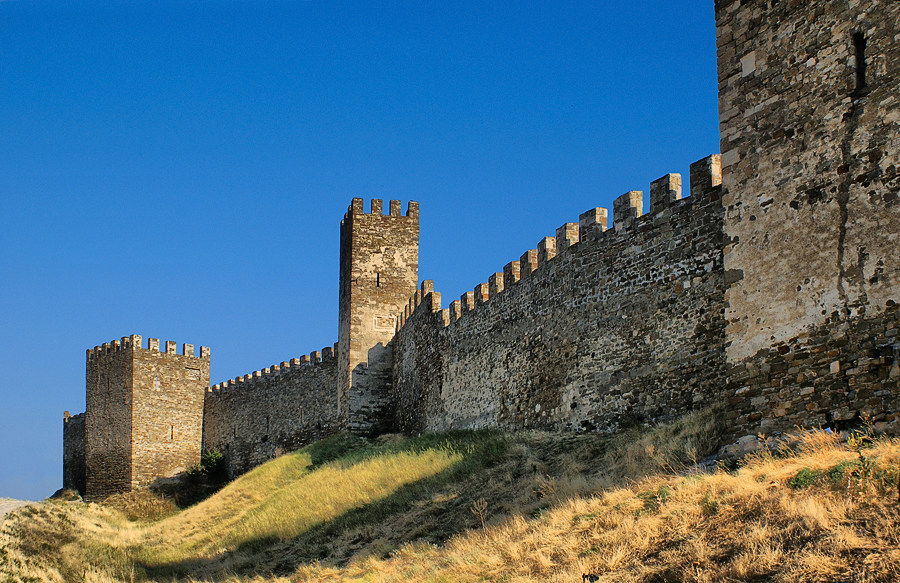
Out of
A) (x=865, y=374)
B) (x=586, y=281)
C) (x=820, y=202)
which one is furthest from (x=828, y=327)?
(x=586, y=281)

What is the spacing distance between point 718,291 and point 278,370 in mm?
23197

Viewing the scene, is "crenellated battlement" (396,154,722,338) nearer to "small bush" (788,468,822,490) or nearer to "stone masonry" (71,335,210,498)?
"small bush" (788,468,822,490)

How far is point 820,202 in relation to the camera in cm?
1065

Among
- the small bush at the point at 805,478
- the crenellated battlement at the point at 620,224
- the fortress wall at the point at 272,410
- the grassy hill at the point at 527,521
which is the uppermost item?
the crenellated battlement at the point at 620,224

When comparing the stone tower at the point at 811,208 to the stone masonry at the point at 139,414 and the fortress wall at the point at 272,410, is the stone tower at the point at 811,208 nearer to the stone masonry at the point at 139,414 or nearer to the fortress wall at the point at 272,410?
the fortress wall at the point at 272,410

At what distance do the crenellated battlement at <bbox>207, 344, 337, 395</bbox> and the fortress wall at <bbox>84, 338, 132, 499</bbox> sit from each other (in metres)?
3.46

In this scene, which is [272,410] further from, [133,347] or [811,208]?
[811,208]

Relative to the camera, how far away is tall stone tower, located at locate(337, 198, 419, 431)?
29812 millimetres

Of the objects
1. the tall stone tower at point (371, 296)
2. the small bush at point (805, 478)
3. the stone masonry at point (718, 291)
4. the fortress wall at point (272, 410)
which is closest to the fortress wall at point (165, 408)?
the fortress wall at point (272, 410)

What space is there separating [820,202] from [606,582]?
469cm

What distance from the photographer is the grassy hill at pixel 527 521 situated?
8320 mm

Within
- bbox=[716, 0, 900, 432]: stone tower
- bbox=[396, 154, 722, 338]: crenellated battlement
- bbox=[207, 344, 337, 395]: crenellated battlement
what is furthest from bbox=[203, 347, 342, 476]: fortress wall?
bbox=[716, 0, 900, 432]: stone tower

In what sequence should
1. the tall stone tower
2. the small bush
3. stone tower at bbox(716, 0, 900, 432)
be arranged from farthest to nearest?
the tall stone tower < stone tower at bbox(716, 0, 900, 432) < the small bush

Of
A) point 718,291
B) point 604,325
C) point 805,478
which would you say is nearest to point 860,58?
point 805,478
